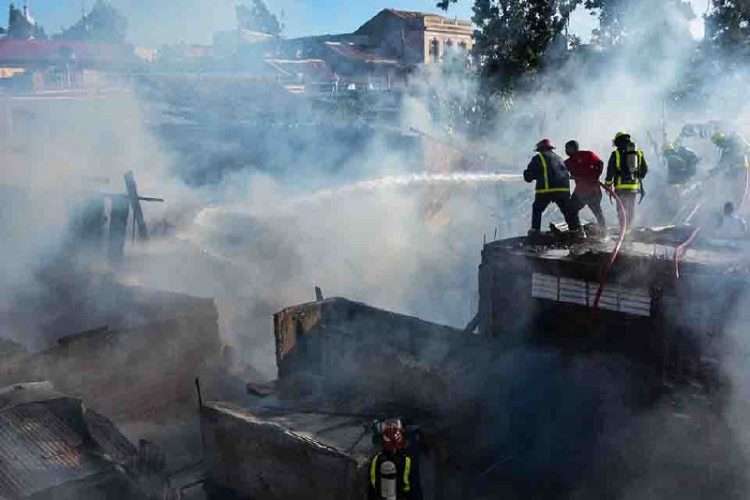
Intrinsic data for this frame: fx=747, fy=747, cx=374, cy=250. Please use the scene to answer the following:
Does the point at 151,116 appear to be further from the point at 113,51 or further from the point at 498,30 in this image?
the point at 498,30

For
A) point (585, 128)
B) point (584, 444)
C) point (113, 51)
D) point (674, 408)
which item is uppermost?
point (113, 51)

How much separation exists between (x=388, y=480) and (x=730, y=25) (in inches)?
634

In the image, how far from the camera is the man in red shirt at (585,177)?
8117 mm

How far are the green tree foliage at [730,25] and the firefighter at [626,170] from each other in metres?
10.9

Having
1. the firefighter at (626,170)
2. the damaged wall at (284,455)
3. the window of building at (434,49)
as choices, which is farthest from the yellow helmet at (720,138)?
the window of building at (434,49)

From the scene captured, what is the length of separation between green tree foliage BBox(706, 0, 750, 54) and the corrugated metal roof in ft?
54.0

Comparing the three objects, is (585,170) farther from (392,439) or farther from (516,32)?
(516,32)

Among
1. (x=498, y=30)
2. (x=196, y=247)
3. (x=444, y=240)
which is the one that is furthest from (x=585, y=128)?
(x=196, y=247)

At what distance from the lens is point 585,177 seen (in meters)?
8.20

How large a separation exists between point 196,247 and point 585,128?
10.7m

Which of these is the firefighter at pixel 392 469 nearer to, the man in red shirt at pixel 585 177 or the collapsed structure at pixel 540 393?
the collapsed structure at pixel 540 393

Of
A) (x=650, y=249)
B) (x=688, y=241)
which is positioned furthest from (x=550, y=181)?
(x=688, y=241)

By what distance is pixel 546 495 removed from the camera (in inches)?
273

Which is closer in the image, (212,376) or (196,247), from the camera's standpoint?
(212,376)
